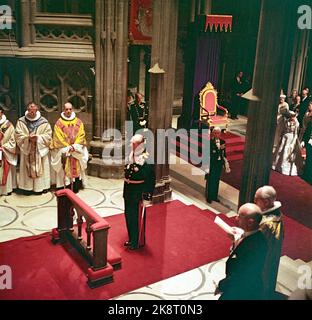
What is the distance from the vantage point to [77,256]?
253 inches

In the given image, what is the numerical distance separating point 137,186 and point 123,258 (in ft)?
3.46

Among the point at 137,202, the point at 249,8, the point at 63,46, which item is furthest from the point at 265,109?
the point at 249,8

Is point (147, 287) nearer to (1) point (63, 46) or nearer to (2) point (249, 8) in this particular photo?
(1) point (63, 46)

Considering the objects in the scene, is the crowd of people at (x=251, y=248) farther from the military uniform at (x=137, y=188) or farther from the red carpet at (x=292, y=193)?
the red carpet at (x=292, y=193)

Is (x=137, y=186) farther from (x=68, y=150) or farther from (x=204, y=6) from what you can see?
(x=204, y=6)

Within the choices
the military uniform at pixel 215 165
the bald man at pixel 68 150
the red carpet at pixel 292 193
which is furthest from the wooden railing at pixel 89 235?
the red carpet at pixel 292 193

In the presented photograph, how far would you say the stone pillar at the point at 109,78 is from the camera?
905 centimetres

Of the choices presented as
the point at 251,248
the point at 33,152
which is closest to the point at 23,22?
the point at 33,152

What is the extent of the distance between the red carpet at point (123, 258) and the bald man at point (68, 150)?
147cm

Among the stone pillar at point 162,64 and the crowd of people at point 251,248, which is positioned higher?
the stone pillar at point 162,64

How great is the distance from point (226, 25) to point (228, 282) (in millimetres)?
9910

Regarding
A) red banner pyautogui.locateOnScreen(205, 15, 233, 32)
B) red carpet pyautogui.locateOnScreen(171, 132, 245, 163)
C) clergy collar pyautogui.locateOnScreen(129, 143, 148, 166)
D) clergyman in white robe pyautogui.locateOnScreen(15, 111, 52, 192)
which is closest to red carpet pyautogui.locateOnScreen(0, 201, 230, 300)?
clergy collar pyautogui.locateOnScreen(129, 143, 148, 166)

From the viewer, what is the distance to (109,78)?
30.9 feet
